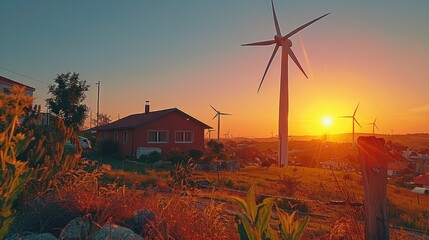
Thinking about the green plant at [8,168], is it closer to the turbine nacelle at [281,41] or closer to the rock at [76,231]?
the rock at [76,231]

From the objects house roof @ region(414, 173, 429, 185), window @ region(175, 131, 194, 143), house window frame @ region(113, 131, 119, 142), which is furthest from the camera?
house window frame @ region(113, 131, 119, 142)

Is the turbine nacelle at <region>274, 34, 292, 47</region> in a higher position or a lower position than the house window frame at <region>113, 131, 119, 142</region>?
higher

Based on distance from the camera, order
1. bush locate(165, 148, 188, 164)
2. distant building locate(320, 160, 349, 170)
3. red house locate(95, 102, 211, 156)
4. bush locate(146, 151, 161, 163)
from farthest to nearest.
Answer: red house locate(95, 102, 211, 156) < bush locate(146, 151, 161, 163) < bush locate(165, 148, 188, 164) < distant building locate(320, 160, 349, 170)

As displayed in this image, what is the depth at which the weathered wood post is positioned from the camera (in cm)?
397

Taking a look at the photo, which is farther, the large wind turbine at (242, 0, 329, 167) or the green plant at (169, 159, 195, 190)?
the large wind turbine at (242, 0, 329, 167)

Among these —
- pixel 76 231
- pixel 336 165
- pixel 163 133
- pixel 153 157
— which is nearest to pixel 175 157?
pixel 153 157

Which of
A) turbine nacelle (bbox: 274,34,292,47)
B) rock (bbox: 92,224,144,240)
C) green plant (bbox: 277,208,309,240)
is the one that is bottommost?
rock (bbox: 92,224,144,240)

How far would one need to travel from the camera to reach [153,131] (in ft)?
119

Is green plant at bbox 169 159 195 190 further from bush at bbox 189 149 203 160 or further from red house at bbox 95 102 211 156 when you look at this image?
red house at bbox 95 102 211 156

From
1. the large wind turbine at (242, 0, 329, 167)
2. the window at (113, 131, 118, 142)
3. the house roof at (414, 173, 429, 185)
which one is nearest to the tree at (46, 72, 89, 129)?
the window at (113, 131, 118, 142)

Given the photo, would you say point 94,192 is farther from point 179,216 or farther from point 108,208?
point 179,216

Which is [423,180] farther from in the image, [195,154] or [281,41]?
[195,154]

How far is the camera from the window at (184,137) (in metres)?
37.4

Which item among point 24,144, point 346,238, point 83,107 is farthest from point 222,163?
point 24,144
